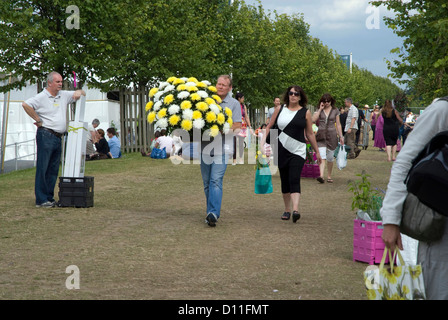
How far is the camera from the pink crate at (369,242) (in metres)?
6.92

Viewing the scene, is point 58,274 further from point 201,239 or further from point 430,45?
point 430,45

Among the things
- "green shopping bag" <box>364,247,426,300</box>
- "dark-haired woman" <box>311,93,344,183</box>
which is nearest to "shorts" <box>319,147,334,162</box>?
"dark-haired woman" <box>311,93,344,183</box>

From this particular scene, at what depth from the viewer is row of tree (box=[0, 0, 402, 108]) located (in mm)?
18234

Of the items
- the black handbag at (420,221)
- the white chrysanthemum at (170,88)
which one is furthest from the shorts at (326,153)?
the black handbag at (420,221)

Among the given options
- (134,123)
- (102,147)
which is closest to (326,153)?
(102,147)

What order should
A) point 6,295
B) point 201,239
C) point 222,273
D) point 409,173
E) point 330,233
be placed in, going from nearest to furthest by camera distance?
point 409,173
point 6,295
point 222,273
point 201,239
point 330,233

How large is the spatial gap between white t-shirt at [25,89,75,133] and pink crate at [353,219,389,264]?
573 cm

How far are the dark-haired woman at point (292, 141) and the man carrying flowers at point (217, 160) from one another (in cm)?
74

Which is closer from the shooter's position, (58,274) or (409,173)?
(409,173)

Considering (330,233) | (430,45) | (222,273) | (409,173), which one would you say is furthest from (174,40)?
(409,173)

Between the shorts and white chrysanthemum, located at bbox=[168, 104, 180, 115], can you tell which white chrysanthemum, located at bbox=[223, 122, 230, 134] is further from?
the shorts

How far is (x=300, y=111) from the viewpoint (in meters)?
9.88

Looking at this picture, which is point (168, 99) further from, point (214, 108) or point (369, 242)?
point (369, 242)

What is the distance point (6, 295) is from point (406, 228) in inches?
138
